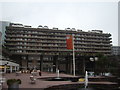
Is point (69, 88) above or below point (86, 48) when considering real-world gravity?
below

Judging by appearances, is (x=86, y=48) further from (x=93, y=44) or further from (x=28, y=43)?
(x=28, y=43)

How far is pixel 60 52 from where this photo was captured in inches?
3853

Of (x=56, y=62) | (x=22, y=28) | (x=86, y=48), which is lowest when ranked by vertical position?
(x=56, y=62)

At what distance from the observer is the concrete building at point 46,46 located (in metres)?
93.9

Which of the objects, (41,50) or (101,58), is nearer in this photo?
(101,58)

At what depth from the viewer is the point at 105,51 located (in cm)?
10975

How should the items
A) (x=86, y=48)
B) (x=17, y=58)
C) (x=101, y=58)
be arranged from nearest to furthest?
(x=101, y=58), (x=17, y=58), (x=86, y=48)

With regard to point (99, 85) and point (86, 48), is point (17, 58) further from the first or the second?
point (99, 85)

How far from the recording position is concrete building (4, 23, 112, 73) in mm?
93875

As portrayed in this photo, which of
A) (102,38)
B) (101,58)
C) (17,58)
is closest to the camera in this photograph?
(101,58)

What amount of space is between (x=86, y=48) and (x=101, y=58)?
2468cm

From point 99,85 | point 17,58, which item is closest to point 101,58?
point 17,58

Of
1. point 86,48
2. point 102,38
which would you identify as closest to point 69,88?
point 86,48

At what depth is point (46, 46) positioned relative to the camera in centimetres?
9731
